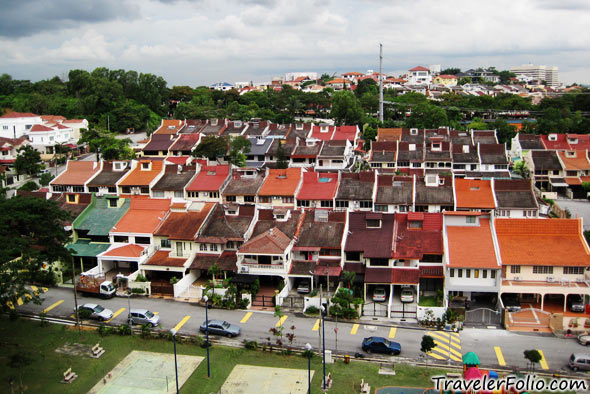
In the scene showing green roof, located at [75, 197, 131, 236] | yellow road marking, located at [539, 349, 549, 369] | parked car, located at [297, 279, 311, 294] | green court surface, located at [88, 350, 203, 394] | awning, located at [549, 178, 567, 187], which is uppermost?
green roof, located at [75, 197, 131, 236]

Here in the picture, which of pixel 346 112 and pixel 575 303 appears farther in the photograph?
pixel 346 112

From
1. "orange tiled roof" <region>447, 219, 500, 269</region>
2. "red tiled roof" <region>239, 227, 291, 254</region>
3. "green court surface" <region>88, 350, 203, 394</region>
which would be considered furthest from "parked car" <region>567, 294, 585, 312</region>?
"green court surface" <region>88, 350, 203, 394</region>

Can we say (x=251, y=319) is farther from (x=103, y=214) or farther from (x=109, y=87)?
(x=109, y=87)

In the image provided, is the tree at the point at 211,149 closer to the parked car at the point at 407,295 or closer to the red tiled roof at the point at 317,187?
the red tiled roof at the point at 317,187

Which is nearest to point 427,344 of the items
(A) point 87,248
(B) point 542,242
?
(B) point 542,242

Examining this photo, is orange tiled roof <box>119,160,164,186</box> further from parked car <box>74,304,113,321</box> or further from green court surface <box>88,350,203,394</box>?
green court surface <box>88,350,203,394</box>

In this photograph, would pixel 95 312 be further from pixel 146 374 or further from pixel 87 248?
pixel 87 248

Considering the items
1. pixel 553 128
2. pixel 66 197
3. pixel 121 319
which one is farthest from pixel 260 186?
pixel 553 128
